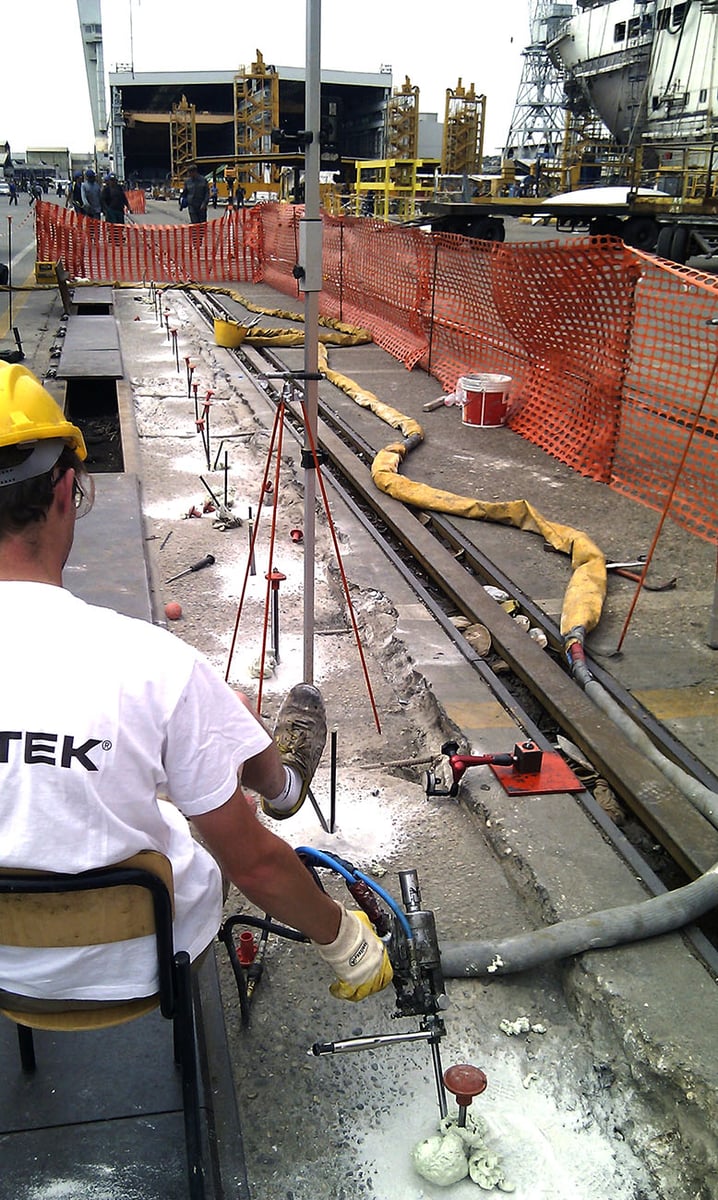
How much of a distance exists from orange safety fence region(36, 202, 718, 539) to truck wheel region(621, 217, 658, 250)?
28.6 ft

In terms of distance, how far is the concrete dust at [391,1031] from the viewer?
2432mm

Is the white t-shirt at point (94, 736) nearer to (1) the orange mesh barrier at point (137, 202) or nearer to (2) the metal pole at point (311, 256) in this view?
(2) the metal pole at point (311, 256)

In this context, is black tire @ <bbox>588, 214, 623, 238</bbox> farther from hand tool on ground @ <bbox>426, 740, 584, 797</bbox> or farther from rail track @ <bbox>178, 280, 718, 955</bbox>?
hand tool on ground @ <bbox>426, 740, 584, 797</bbox>

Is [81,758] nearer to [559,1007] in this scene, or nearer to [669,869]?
[559,1007]

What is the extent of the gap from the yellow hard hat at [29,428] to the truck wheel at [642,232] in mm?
23447

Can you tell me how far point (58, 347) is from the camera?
46.2 feet

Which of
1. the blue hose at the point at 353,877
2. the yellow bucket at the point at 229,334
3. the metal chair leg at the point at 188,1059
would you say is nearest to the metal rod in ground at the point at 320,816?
the blue hose at the point at 353,877

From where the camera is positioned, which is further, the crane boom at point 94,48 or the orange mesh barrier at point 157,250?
the crane boom at point 94,48

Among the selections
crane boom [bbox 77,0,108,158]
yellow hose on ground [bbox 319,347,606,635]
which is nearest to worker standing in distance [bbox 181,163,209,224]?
yellow hose on ground [bbox 319,347,606,635]

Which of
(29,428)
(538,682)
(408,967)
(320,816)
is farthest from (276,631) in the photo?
(29,428)

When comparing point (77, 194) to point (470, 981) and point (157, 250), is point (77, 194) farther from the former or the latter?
point (470, 981)

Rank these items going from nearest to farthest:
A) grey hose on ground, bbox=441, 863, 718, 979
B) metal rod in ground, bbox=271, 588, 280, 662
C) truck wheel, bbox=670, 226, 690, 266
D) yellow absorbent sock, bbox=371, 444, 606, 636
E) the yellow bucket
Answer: grey hose on ground, bbox=441, 863, 718, 979 → metal rod in ground, bbox=271, 588, 280, 662 → yellow absorbent sock, bbox=371, 444, 606, 636 → the yellow bucket → truck wheel, bbox=670, 226, 690, 266

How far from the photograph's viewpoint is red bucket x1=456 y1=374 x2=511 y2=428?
9.77 meters

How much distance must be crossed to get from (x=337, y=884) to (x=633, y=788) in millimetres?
1330
